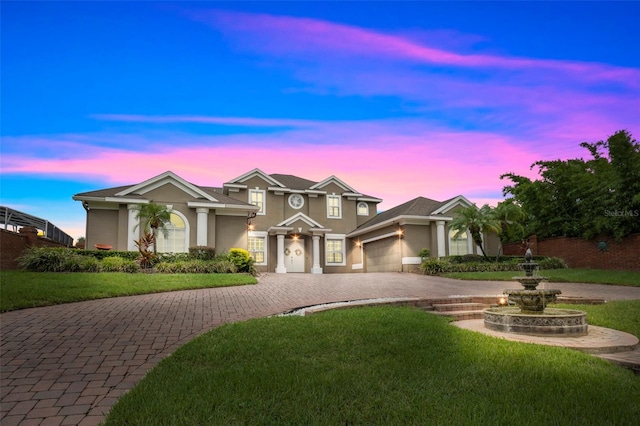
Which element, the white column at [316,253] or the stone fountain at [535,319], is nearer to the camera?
the stone fountain at [535,319]

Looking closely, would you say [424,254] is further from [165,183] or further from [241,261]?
[165,183]

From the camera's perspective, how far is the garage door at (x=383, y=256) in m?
25.9

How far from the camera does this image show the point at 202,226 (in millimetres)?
21438

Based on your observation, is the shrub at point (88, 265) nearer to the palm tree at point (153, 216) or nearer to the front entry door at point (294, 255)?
the palm tree at point (153, 216)

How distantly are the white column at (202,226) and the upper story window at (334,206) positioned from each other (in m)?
11.2

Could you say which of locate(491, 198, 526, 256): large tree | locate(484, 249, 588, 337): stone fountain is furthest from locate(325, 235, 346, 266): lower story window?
locate(484, 249, 588, 337): stone fountain

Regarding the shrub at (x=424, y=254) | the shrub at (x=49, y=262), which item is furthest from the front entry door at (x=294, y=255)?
the shrub at (x=49, y=262)

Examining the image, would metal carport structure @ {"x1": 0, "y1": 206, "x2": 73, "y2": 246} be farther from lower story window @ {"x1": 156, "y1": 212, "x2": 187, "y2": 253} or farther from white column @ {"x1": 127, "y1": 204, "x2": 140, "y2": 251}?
lower story window @ {"x1": 156, "y1": 212, "x2": 187, "y2": 253}

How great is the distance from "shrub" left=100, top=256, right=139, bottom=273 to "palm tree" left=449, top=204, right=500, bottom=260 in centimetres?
1735

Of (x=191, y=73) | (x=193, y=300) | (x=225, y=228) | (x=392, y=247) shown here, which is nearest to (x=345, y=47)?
(x=191, y=73)

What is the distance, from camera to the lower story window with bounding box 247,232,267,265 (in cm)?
2648

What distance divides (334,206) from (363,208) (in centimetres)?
304

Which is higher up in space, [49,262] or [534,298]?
[49,262]

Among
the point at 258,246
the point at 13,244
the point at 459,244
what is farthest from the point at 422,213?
the point at 13,244
